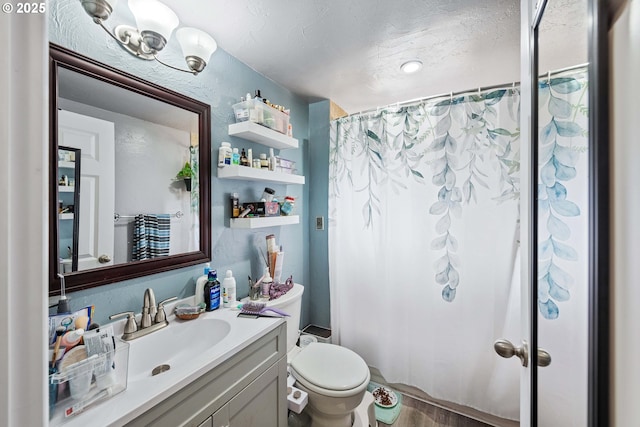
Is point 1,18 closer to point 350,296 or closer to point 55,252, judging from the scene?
point 55,252

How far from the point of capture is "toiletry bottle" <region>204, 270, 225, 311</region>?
49.9 inches

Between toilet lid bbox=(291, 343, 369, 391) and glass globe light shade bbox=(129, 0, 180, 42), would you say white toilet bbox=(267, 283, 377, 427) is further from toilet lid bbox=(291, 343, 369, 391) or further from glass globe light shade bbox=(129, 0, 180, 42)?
glass globe light shade bbox=(129, 0, 180, 42)

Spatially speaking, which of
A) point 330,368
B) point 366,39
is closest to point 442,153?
point 366,39

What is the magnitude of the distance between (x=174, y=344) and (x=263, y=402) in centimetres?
42

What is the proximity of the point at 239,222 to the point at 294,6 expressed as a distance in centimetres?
103

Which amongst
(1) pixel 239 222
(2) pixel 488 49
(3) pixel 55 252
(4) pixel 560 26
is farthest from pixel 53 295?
(2) pixel 488 49

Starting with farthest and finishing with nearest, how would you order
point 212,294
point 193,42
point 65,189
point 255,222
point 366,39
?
point 255,222
point 366,39
point 212,294
point 193,42
point 65,189

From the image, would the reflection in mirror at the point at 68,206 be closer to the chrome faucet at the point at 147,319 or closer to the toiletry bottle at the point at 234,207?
the chrome faucet at the point at 147,319

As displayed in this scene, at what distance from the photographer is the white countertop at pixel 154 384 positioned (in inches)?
25.8

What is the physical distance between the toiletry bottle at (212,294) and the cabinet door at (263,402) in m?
0.39

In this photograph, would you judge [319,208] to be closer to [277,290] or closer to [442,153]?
[277,290]

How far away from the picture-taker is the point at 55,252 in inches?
35.0

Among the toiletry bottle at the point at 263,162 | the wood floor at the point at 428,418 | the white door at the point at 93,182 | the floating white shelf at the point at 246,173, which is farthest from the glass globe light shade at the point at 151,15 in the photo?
the wood floor at the point at 428,418

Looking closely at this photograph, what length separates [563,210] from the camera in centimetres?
61
